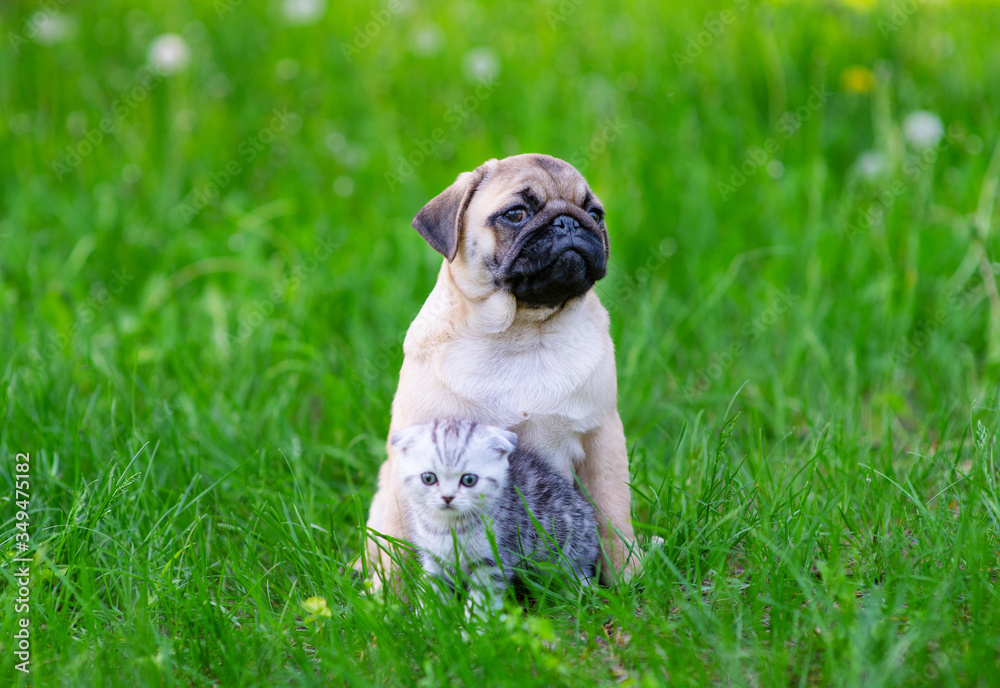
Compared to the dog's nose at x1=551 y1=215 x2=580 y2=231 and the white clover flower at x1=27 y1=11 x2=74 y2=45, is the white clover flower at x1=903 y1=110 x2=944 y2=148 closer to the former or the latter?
the dog's nose at x1=551 y1=215 x2=580 y2=231

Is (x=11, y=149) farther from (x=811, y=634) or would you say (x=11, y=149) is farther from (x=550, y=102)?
(x=811, y=634)

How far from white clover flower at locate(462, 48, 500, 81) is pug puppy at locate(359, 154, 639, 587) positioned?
4415 millimetres

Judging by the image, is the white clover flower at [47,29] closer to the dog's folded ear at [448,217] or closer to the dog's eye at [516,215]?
the dog's folded ear at [448,217]

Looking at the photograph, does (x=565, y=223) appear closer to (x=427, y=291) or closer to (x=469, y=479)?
(x=469, y=479)

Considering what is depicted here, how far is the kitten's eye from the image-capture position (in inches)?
Answer: 114

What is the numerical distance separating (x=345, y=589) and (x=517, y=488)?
683mm

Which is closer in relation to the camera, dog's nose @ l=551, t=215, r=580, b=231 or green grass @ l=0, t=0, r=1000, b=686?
green grass @ l=0, t=0, r=1000, b=686

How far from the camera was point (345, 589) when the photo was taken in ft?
10.1

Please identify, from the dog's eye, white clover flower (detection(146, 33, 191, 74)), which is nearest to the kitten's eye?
the dog's eye

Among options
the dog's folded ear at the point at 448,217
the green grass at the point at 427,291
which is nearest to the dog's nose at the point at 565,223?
the dog's folded ear at the point at 448,217

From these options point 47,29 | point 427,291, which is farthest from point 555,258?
point 47,29

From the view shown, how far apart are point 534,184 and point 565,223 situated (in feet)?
0.59

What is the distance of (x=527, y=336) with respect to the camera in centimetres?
320

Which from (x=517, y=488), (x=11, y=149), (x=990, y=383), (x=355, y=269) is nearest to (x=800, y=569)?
(x=517, y=488)
